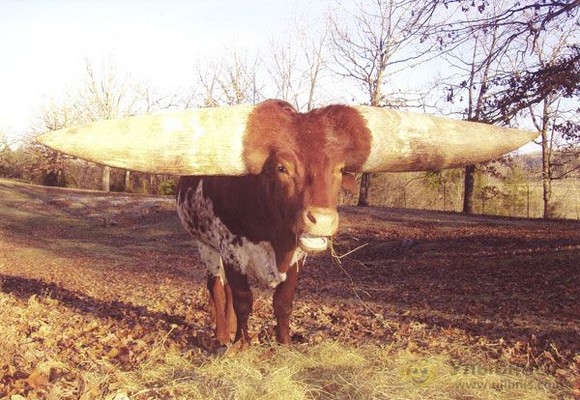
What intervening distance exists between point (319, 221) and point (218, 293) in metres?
3.13

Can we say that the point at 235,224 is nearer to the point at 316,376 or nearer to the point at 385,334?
the point at 316,376

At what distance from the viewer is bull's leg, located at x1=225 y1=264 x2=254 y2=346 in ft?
17.9

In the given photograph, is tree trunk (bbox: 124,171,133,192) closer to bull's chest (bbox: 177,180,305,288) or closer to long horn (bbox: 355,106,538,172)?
bull's chest (bbox: 177,180,305,288)

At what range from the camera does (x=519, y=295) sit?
958 cm

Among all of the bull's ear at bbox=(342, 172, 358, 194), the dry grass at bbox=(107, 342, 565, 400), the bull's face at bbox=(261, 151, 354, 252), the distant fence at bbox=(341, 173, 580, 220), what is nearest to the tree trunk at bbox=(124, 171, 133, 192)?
the distant fence at bbox=(341, 173, 580, 220)

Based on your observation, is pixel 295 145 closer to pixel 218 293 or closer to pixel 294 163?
pixel 294 163

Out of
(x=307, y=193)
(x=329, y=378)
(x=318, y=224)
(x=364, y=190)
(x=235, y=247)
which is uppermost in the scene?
(x=364, y=190)

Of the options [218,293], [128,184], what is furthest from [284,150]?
[128,184]

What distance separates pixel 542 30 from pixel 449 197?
83.6 feet

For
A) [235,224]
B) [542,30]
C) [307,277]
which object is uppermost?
[542,30]

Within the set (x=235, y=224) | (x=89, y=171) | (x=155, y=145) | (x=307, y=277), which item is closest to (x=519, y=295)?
(x=307, y=277)

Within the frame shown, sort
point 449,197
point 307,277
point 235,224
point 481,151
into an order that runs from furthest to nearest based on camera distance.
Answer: point 449,197
point 307,277
point 235,224
point 481,151

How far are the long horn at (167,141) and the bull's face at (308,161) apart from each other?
162 millimetres

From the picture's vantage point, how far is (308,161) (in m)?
4.16
